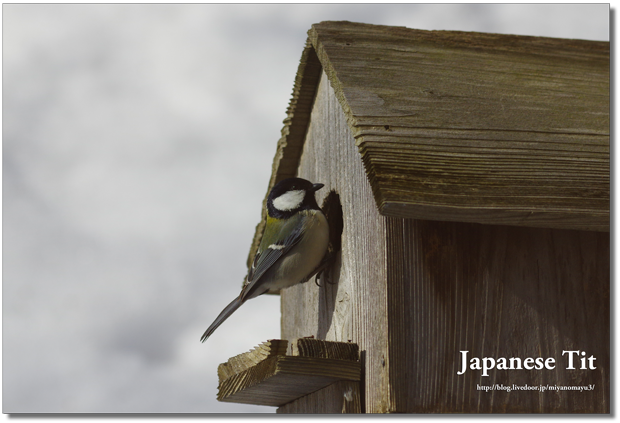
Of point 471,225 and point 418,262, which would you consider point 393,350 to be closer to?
point 418,262

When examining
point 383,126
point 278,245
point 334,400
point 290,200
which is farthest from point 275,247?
point 383,126

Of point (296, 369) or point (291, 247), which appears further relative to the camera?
point (291, 247)

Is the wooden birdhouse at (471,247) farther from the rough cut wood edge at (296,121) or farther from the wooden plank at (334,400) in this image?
the rough cut wood edge at (296,121)

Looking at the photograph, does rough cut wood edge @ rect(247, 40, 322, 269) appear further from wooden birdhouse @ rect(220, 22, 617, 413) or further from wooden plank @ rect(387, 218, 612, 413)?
wooden plank @ rect(387, 218, 612, 413)

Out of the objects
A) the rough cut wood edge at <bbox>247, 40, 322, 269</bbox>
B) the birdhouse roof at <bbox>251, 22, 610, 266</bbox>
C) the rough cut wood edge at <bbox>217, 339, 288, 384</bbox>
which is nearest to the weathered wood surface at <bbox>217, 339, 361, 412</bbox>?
the rough cut wood edge at <bbox>217, 339, 288, 384</bbox>

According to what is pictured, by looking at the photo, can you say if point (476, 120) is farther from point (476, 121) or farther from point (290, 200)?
point (290, 200)

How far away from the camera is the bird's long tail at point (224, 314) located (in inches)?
101

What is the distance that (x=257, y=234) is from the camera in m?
3.36

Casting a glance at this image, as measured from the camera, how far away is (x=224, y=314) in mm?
2570

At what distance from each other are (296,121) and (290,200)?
0.44 metres

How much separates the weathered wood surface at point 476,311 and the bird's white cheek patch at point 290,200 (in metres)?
0.63

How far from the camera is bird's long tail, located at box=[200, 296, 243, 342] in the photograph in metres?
2.55

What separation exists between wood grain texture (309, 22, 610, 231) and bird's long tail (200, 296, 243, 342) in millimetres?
935

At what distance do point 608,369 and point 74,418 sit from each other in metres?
1.50
